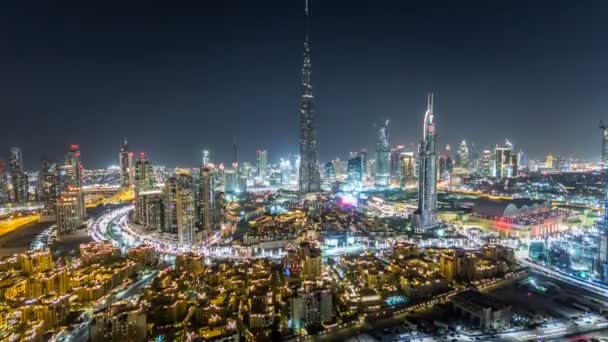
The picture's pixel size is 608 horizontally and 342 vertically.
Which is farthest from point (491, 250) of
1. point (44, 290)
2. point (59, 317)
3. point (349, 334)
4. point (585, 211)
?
point (44, 290)

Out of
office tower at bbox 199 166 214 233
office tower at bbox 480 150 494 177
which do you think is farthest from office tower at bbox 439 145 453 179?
office tower at bbox 199 166 214 233

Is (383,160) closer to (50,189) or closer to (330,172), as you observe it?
(330,172)

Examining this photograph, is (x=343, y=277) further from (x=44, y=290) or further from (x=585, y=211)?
(x=585, y=211)

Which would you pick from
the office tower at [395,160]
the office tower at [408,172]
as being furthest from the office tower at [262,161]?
the office tower at [408,172]

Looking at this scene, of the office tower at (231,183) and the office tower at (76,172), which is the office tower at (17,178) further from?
the office tower at (231,183)

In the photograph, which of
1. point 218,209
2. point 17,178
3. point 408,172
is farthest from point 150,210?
point 408,172

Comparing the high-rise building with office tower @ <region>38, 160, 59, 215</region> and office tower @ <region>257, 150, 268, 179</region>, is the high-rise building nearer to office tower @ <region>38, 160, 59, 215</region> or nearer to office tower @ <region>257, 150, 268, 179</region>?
office tower @ <region>38, 160, 59, 215</region>
